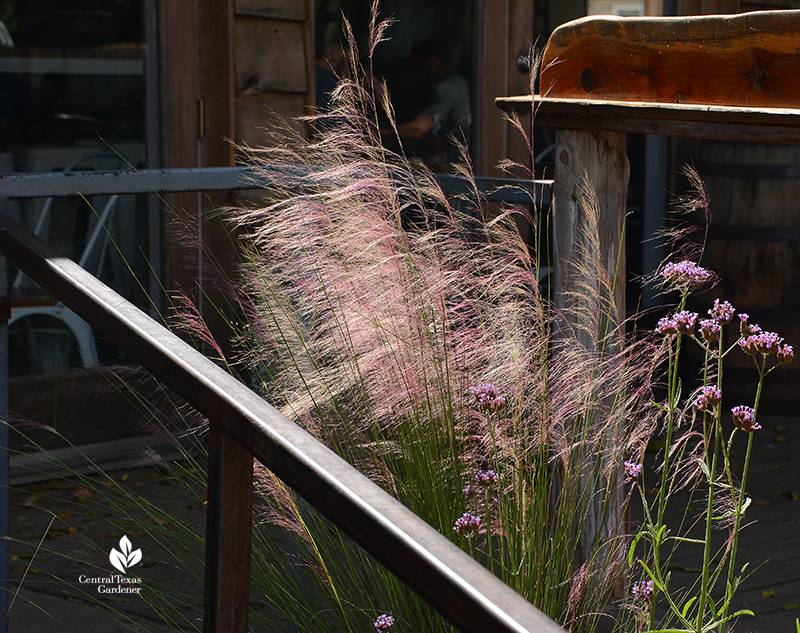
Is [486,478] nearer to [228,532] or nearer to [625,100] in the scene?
[228,532]

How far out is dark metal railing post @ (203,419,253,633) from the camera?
39.2 inches

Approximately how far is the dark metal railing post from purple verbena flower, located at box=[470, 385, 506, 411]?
2.13 feet

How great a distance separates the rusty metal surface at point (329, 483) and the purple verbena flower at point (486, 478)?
0.62 m

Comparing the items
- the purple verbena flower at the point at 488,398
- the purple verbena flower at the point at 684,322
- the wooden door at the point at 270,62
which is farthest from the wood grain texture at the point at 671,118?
the wooden door at the point at 270,62

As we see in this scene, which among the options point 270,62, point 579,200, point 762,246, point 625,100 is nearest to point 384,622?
point 579,200

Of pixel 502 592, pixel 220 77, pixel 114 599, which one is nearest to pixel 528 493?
pixel 502 592

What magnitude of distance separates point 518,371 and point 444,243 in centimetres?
29

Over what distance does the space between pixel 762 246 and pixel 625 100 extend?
279 centimetres

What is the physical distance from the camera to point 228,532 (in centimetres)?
100

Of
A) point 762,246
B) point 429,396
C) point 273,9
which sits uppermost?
point 273,9

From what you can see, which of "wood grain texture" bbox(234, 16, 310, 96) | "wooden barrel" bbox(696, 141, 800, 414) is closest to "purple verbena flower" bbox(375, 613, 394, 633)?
"wood grain texture" bbox(234, 16, 310, 96)

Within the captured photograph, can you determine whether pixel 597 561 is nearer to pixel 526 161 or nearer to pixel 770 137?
pixel 770 137

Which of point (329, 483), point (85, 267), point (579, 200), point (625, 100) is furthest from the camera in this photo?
point (85, 267)

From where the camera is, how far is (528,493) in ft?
5.39
